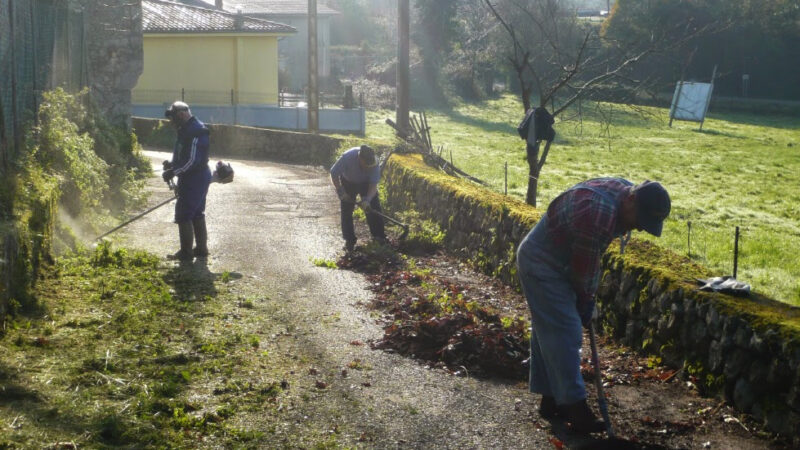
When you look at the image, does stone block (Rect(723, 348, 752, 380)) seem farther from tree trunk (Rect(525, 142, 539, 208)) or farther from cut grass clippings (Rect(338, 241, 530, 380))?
tree trunk (Rect(525, 142, 539, 208))

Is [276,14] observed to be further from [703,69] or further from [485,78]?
[703,69]

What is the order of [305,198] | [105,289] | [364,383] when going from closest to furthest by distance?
[364,383] → [105,289] → [305,198]

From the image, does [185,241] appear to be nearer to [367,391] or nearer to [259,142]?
[367,391]

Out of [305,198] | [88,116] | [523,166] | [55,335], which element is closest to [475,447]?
[55,335]

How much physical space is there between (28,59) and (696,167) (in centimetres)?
1992

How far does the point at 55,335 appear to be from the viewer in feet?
22.9

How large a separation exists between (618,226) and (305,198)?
1239cm

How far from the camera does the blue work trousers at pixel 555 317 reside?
5.96 m

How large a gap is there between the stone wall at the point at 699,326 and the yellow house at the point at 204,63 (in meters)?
29.7

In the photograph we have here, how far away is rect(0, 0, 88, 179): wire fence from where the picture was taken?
29.8 ft

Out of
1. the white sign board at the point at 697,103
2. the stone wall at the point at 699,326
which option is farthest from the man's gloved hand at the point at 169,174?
the white sign board at the point at 697,103

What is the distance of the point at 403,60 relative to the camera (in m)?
23.1

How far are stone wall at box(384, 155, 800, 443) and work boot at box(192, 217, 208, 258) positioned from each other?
3.68 meters

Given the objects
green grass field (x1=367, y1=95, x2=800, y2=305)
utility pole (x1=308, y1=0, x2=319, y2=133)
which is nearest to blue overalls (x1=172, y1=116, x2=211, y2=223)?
green grass field (x1=367, y1=95, x2=800, y2=305)
